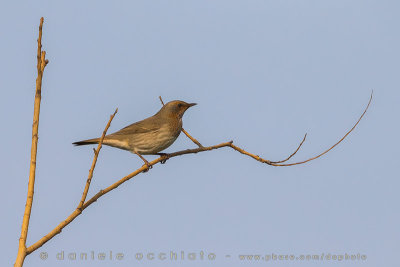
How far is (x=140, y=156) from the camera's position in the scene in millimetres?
10672

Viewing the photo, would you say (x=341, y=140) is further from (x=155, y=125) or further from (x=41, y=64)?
(x=155, y=125)

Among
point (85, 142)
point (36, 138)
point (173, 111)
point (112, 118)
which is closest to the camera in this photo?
point (36, 138)

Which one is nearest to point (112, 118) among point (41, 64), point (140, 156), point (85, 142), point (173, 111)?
point (41, 64)

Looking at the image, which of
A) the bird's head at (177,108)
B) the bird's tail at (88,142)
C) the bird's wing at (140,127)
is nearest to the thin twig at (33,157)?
the bird's tail at (88,142)

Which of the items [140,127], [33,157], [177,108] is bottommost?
[33,157]

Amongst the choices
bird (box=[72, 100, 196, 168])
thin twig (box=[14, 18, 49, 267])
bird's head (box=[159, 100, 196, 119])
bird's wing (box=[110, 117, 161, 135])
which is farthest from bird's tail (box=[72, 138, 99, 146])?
thin twig (box=[14, 18, 49, 267])

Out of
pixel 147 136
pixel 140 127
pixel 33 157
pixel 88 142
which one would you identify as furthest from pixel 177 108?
pixel 33 157

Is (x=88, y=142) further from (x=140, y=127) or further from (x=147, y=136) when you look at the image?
(x=140, y=127)

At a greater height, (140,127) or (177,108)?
(177,108)

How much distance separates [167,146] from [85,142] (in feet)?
6.15

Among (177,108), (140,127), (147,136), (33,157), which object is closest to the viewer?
(33,157)

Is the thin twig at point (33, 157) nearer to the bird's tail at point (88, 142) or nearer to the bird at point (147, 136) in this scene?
the bird's tail at point (88, 142)

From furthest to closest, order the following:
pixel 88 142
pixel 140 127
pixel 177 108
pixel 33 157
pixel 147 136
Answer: pixel 177 108
pixel 140 127
pixel 147 136
pixel 88 142
pixel 33 157

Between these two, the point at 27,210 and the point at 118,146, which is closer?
the point at 27,210
